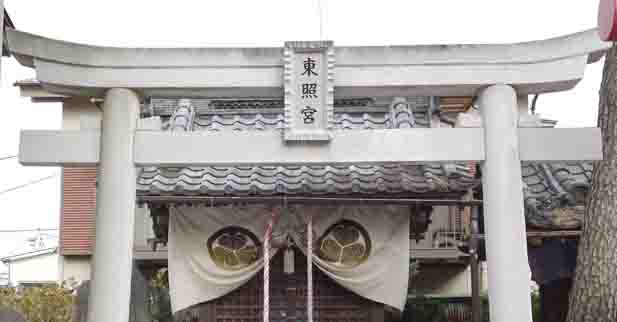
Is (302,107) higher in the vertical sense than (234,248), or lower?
higher

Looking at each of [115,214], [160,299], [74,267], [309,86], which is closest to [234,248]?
[115,214]

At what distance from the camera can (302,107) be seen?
24.2 ft

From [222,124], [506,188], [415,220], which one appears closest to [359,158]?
[506,188]

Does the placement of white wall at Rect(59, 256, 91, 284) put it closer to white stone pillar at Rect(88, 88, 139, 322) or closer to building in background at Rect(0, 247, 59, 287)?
building in background at Rect(0, 247, 59, 287)

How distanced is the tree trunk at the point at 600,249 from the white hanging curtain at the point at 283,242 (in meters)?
2.42

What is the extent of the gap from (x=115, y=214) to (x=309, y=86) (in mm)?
2258

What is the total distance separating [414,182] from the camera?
9.79 meters

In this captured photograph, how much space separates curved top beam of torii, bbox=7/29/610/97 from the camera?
7406 mm

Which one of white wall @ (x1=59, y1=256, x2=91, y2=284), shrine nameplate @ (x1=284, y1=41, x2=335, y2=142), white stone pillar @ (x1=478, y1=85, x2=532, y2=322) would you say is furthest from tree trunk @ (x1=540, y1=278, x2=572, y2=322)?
white wall @ (x1=59, y1=256, x2=91, y2=284)

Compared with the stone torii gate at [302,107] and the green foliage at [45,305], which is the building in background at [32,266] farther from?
the stone torii gate at [302,107]

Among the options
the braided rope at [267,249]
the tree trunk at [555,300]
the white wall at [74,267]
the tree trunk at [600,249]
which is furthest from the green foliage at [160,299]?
the tree trunk at [600,249]

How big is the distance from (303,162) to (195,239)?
3263mm

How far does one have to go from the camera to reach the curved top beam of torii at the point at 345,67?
7406 mm

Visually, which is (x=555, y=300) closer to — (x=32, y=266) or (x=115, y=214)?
(x=115, y=214)
